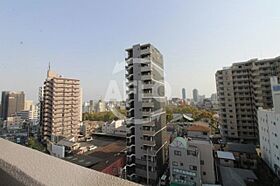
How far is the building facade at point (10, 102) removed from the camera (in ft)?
71.5

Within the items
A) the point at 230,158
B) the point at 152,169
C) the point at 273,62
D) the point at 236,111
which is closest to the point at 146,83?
the point at 152,169

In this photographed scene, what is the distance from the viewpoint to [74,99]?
587 inches

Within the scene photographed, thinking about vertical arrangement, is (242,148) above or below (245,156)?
above

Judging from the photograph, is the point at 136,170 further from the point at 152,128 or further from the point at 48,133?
the point at 48,133

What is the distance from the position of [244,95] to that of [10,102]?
27813mm

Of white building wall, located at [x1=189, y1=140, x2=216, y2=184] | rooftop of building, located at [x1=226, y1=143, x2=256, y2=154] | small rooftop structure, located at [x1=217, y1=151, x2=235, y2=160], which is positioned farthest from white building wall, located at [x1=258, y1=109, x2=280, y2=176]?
white building wall, located at [x1=189, y1=140, x2=216, y2=184]

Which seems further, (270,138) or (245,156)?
(245,156)

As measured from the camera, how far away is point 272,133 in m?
6.75

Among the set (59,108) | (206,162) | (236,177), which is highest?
(59,108)

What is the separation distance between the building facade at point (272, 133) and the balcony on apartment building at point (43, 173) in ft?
25.6

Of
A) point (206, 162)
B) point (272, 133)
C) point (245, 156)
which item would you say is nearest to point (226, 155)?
point (245, 156)

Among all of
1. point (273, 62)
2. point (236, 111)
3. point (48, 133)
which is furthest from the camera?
point (48, 133)

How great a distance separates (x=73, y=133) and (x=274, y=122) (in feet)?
46.0

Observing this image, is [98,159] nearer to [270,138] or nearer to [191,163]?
[191,163]
